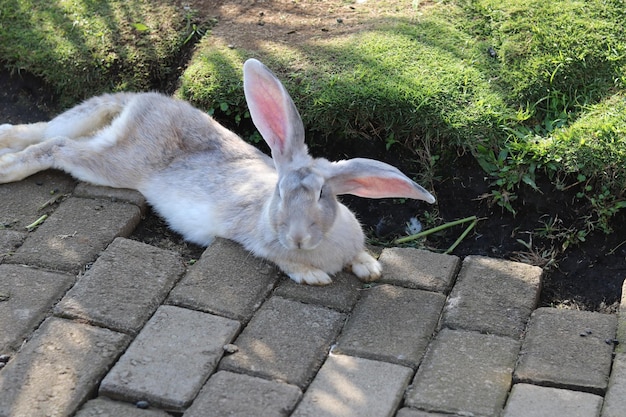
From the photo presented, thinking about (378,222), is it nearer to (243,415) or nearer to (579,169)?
(579,169)

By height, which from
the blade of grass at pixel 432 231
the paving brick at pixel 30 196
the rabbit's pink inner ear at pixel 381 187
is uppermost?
the rabbit's pink inner ear at pixel 381 187

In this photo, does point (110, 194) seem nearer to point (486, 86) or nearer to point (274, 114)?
point (274, 114)

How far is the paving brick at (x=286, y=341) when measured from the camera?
138 inches

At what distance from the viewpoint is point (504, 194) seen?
452 cm

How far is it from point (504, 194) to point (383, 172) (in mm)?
871

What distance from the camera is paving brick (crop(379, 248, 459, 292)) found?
160 inches

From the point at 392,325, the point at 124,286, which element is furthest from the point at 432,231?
the point at 124,286

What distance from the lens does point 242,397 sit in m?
3.32

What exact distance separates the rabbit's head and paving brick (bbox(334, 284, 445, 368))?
1.20 ft

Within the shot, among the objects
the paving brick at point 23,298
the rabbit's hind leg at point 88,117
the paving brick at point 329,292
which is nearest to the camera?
the paving brick at point 23,298

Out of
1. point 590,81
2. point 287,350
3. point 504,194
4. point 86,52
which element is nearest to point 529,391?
point 287,350

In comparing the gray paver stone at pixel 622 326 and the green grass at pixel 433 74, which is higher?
the green grass at pixel 433 74

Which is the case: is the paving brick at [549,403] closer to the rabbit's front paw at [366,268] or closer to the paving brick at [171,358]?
the rabbit's front paw at [366,268]

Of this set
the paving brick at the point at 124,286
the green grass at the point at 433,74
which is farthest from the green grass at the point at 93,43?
the paving brick at the point at 124,286
